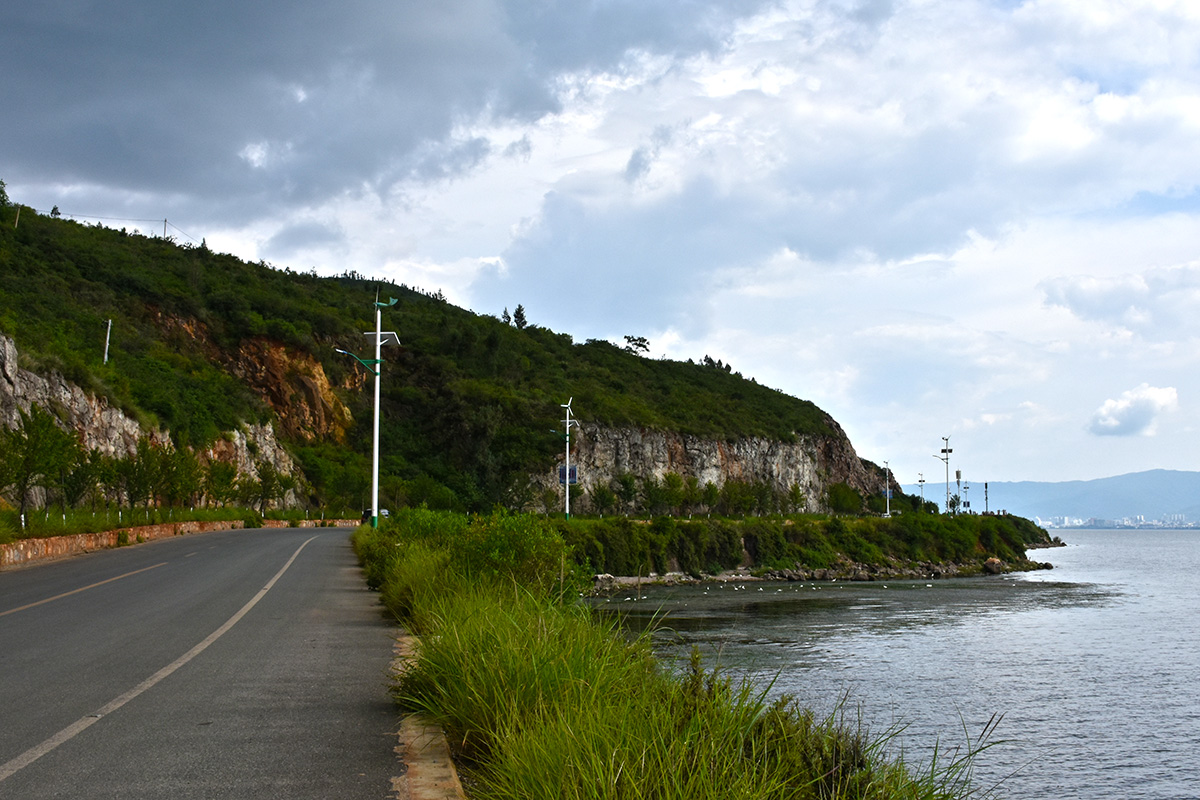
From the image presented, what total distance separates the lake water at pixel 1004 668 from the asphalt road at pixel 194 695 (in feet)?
8.19

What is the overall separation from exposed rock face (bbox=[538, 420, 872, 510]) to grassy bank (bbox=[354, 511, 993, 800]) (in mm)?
84315

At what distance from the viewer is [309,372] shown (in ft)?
277

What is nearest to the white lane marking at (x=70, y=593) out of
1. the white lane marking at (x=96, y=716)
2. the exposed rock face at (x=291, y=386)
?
the white lane marking at (x=96, y=716)

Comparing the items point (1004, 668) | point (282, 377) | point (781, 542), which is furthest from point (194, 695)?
point (282, 377)

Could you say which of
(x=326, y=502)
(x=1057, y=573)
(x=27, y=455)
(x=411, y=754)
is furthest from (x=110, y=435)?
(x=1057, y=573)

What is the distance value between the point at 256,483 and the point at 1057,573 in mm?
63717

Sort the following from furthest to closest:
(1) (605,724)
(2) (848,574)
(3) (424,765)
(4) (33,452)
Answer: (2) (848,574)
(4) (33,452)
(3) (424,765)
(1) (605,724)

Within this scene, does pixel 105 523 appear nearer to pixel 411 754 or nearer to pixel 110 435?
pixel 110 435

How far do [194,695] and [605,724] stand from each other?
14.7 ft

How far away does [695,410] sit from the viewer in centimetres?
11925

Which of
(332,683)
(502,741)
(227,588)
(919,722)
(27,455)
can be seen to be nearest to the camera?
(502,741)

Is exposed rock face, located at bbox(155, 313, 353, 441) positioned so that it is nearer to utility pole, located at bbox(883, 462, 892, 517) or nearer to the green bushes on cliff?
the green bushes on cliff

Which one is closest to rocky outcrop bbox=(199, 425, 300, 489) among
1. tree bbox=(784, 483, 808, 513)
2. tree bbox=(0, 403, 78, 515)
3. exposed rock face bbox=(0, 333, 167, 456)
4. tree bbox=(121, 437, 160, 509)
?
exposed rock face bbox=(0, 333, 167, 456)

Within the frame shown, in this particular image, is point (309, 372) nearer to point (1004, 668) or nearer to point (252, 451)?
point (252, 451)
